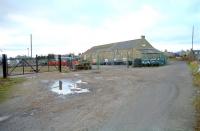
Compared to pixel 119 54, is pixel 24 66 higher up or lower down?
lower down

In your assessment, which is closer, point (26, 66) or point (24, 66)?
point (24, 66)

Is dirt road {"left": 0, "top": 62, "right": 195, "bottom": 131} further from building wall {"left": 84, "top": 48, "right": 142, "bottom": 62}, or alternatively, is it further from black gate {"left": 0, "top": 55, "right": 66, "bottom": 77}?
building wall {"left": 84, "top": 48, "right": 142, "bottom": 62}

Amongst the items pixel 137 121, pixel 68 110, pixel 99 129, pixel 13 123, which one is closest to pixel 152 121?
pixel 137 121

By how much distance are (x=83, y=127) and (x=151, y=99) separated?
5.21 metres

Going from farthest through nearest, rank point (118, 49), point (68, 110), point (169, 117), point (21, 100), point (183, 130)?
point (118, 49)
point (21, 100)
point (68, 110)
point (169, 117)
point (183, 130)

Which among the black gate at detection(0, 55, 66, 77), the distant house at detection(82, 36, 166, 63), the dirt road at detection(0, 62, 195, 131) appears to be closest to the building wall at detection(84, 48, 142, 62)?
the distant house at detection(82, 36, 166, 63)

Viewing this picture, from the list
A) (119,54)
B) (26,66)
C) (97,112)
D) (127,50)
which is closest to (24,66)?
(26,66)

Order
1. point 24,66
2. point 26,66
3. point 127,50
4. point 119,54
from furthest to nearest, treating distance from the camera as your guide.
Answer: point 119,54
point 127,50
point 26,66
point 24,66

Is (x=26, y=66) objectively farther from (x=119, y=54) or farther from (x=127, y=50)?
(x=119, y=54)

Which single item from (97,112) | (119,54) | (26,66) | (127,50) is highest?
(127,50)

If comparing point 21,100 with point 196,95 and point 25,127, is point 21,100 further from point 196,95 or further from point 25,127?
point 196,95

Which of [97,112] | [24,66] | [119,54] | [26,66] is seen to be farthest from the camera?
[119,54]

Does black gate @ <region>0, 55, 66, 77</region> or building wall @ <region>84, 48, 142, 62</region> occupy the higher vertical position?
building wall @ <region>84, 48, 142, 62</region>

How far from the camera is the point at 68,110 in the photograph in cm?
1025
